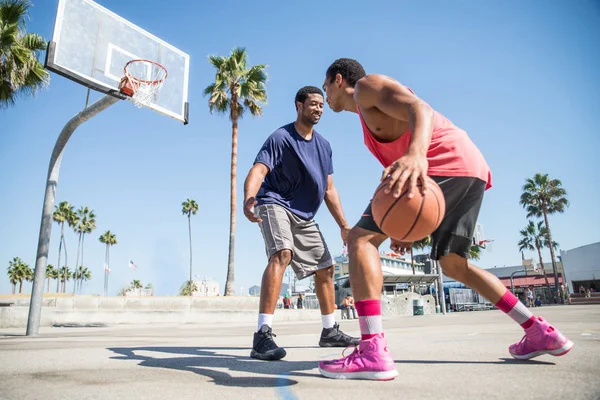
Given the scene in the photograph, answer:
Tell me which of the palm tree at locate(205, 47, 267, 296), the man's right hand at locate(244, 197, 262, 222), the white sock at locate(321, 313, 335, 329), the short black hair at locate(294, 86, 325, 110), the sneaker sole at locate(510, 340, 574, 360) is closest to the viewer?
the sneaker sole at locate(510, 340, 574, 360)

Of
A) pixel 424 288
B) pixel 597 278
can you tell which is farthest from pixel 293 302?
pixel 597 278

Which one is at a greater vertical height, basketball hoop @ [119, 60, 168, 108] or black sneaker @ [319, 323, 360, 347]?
basketball hoop @ [119, 60, 168, 108]

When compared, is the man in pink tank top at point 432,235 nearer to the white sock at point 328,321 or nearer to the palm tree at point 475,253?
the white sock at point 328,321

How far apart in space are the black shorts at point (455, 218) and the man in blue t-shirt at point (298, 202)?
1.27m

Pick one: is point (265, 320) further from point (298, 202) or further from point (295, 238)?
point (298, 202)

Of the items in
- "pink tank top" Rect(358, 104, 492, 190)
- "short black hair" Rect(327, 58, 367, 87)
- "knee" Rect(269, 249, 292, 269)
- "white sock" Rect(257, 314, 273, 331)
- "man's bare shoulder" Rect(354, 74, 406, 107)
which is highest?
"short black hair" Rect(327, 58, 367, 87)

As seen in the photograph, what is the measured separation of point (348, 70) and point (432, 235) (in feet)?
4.40

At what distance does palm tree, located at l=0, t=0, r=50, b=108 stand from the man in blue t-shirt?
44.6ft

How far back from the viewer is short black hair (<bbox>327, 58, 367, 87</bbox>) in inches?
110

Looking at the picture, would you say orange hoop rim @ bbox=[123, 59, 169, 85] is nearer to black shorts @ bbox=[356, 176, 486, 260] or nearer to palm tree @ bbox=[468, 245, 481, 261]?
black shorts @ bbox=[356, 176, 486, 260]

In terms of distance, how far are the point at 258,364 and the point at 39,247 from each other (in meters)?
6.49

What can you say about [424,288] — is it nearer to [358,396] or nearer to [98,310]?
[98,310]

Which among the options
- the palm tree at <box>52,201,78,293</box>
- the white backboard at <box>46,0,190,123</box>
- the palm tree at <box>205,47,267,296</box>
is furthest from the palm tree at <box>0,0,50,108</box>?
the palm tree at <box>52,201,78,293</box>

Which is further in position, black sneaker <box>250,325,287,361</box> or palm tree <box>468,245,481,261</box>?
palm tree <box>468,245,481,261</box>
